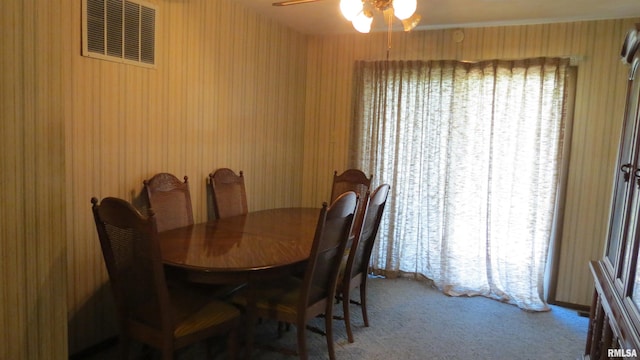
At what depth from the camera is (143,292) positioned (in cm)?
196

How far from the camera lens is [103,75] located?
8.08 ft

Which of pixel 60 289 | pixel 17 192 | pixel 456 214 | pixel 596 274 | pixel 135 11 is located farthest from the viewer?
pixel 456 214

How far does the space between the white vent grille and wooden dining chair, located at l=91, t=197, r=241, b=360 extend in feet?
3.23

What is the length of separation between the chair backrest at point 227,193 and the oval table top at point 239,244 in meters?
0.13

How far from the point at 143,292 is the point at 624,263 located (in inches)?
87.0

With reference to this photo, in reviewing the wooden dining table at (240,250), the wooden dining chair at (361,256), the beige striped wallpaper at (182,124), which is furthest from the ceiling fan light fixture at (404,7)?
the beige striped wallpaper at (182,124)

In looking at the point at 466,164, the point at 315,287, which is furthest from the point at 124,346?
the point at 466,164

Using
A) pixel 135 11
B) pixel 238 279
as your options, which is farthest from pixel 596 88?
pixel 135 11

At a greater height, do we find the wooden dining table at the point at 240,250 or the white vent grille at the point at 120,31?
the white vent grille at the point at 120,31

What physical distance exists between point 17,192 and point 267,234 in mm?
1456

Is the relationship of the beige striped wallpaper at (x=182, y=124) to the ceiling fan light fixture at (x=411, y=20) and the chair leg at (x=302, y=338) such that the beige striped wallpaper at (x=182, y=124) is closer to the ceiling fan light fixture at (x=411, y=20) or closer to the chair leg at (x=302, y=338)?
the chair leg at (x=302, y=338)

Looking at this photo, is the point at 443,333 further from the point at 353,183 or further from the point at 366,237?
the point at 353,183

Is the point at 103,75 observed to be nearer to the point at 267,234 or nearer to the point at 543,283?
the point at 267,234

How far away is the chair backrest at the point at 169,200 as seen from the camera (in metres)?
2.71
